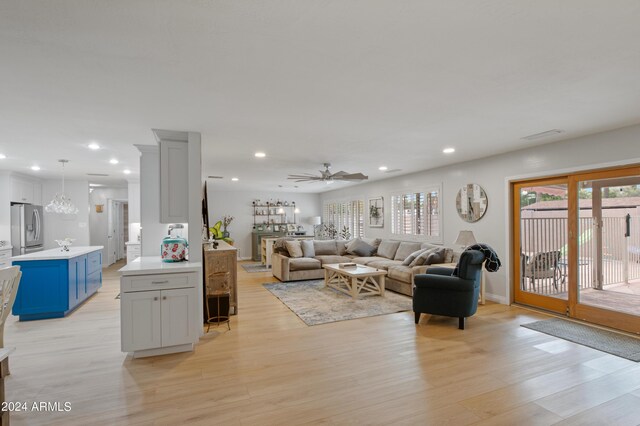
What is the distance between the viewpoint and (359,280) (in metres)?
6.41

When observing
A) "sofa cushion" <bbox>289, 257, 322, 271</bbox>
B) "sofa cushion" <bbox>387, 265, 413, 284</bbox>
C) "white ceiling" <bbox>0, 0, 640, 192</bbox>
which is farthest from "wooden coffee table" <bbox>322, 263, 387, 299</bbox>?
"white ceiling" <bbox>0, 0, 640, 192</bbox>

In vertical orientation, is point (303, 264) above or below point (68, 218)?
below

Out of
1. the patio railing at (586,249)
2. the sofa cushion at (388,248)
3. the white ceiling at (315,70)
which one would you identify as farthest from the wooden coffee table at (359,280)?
the white ceiling at (315,70)

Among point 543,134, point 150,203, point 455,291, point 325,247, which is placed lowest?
point 455,291

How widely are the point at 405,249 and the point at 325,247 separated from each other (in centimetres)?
219

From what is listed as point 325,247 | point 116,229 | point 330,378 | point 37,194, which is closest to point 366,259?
point 325,247

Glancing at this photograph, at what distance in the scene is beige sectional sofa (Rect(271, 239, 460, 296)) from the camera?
5.88m

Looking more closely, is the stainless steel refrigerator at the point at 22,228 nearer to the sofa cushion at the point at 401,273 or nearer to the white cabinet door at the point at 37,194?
the white cabinet door at the point at 37,194

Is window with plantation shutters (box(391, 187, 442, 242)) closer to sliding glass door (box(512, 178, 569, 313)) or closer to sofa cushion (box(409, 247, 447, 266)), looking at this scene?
sofa cushion (box(409, 247, 447, 266))

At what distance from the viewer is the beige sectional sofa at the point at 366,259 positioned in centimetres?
588

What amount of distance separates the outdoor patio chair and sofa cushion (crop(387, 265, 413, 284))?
5.73 feet

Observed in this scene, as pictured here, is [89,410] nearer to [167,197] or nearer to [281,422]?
[281,422]

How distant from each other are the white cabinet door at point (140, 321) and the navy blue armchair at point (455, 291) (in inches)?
122

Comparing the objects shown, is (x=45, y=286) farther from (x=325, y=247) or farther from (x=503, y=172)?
(x=503, y=172)
